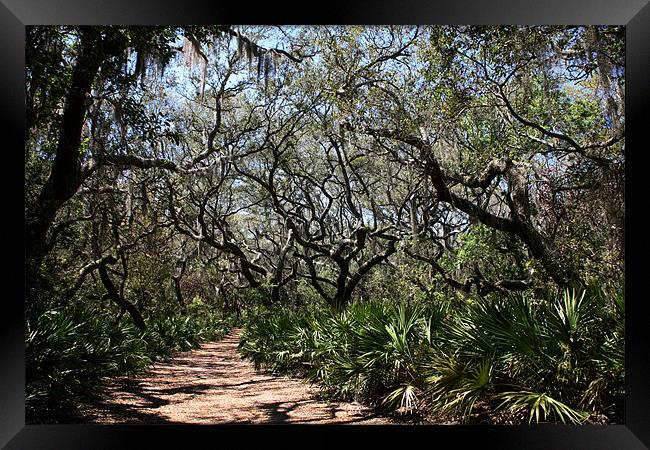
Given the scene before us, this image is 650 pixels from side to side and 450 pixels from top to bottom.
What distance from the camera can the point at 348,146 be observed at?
28.5ft

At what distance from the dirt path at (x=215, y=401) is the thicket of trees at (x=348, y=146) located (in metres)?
1.37

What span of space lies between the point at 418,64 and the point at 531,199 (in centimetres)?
262

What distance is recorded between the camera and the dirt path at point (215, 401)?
503 cm

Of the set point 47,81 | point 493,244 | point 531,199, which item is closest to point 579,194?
point 531,199

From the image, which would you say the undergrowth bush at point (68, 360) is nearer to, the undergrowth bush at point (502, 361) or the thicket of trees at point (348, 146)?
the thicket of trees at point (348, 146)

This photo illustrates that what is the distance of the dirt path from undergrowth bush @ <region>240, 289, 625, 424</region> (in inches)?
18.5

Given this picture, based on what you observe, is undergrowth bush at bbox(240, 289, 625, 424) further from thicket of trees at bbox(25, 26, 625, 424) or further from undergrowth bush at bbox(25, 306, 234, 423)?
undergrowth bush at bbox(25, 306, 234, 423)
